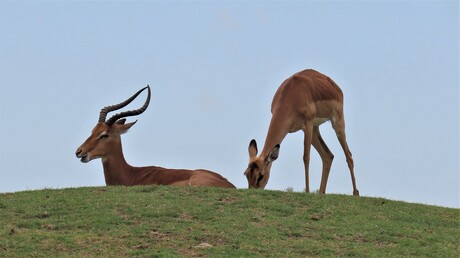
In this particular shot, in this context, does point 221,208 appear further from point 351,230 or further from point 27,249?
point 27,249

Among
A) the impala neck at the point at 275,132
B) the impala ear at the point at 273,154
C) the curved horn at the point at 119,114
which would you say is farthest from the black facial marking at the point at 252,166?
the curved horn at the point at 119,114

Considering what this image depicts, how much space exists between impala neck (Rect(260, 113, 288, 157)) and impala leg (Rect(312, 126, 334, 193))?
5.37ft

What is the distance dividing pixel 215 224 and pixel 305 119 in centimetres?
500

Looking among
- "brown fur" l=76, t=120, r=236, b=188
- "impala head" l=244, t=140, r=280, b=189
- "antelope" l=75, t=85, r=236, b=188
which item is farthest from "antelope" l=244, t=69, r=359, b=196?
"antelope" l=75, t=85, r=236, b=188

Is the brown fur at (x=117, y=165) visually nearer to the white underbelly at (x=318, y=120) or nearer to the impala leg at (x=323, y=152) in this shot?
the white underbelly at (x=318, y=120)

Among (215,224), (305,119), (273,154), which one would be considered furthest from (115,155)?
(215,224)

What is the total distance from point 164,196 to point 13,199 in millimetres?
2148

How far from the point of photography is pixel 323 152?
62.9 ft

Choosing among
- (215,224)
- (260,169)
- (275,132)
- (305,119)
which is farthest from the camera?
(305,119)

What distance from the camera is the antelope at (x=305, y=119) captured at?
1716cm

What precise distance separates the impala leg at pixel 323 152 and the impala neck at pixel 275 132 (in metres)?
1.64

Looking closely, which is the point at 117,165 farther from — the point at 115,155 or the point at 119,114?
the point at 119,114

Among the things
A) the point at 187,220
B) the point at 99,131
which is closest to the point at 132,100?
the point at 99,131

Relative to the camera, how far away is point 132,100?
18.9 metres
